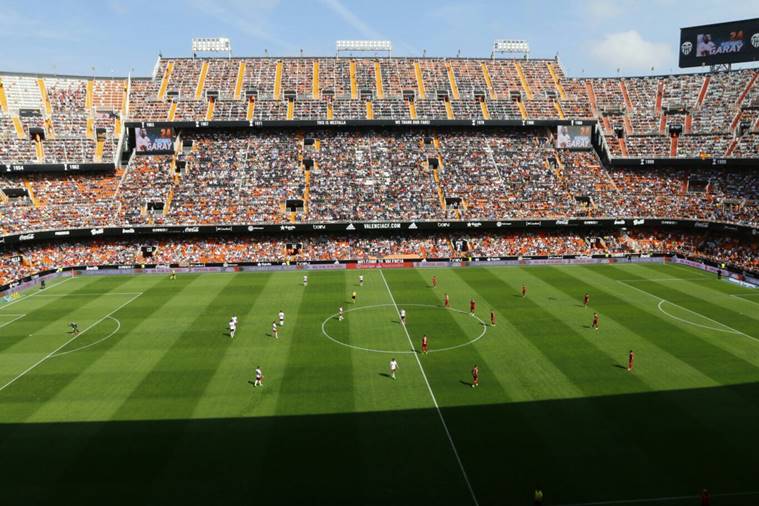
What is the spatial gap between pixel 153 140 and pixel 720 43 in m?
73.0

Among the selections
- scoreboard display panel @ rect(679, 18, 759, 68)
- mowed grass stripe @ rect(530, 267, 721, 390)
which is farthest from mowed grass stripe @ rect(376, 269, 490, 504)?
scoreboard display panel @ rect(679, 18, 759, 68)

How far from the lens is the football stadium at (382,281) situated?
22.0 metres

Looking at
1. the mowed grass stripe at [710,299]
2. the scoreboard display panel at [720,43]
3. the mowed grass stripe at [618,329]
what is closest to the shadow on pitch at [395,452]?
the mowed grass stripe at [618,329]

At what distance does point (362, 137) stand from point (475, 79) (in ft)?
66.2

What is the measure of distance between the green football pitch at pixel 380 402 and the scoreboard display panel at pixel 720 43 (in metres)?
42.2

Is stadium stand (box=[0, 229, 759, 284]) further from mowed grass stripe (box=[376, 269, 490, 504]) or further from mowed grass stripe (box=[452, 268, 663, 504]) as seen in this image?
mowed grass stripe (box=[452, 268, 663, 504])

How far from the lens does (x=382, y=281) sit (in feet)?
173

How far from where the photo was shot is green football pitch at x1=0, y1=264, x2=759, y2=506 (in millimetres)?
20500

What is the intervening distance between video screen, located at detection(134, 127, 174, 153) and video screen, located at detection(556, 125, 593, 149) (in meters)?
50.2

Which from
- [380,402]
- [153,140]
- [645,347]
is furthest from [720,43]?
[153,140]

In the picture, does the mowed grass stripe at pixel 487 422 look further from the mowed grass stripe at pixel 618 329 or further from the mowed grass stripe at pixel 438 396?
the mowed grass stripe at pixel 618 329

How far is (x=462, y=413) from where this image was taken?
25.6 meters

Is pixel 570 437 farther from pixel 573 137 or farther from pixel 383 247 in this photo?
pixel 573 137

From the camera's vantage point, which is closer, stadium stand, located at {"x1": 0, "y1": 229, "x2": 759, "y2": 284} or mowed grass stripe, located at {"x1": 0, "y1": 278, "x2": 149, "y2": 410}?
mowed grass stripe, located at {"x1": 0, "y1": 278, "x2": 149, "y2": 410}
